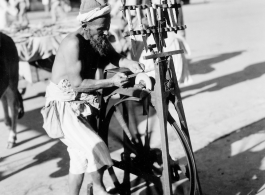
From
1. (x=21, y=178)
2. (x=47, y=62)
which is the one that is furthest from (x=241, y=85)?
(x=21, y=178)

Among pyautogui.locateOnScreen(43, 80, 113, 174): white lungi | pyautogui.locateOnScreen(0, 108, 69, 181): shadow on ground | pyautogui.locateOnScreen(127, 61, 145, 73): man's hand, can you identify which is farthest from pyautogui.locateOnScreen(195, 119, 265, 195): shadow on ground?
pyautogui.locateOnScreen(0, 108, 69, 181): shadow on ground

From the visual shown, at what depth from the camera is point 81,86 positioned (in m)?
3.18

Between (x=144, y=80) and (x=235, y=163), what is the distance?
75.6 inches

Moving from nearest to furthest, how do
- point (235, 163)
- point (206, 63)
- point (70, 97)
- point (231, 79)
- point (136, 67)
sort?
point (70, 97), point (136, 67), point (235, 163), point (231, 79), point (206, 63)

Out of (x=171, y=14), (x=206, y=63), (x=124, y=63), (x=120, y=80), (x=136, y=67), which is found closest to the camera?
(x=171, y=14)

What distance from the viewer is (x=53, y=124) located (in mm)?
3262

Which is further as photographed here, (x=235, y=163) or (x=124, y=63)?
(x=235, y=163)

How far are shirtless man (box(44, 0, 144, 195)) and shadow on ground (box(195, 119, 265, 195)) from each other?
1282 mm

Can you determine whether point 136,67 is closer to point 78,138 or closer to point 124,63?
point 124,63

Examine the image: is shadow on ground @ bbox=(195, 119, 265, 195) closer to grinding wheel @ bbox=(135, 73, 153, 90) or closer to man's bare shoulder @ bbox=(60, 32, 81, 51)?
grinding wheel @ bbox=(135, 73, 153, 90)

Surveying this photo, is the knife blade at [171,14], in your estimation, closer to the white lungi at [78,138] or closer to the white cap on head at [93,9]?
the white cap on head at [93,9]

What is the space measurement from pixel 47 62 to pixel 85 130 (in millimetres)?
3755

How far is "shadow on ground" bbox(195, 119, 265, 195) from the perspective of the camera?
3801 mm

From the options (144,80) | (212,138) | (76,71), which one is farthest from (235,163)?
(76,71)
